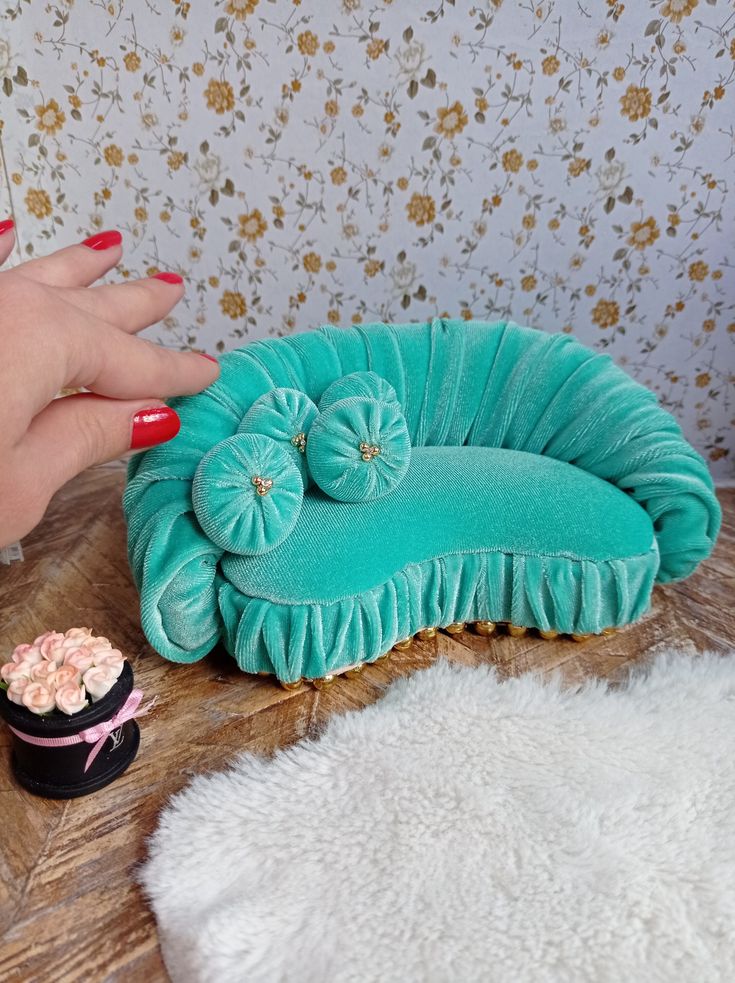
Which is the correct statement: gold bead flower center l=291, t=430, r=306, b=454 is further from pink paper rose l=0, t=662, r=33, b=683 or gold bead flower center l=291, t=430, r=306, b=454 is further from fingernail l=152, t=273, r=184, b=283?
pink paper rose l=0, t=662, r=33, b=683

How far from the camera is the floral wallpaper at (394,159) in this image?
1.90 metres

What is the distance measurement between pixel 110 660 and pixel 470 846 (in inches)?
22.1

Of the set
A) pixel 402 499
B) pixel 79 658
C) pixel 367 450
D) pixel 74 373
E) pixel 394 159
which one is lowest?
pixel 79 658

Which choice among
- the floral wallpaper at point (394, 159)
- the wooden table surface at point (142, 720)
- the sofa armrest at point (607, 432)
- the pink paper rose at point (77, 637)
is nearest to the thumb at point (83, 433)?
the pink paper rose at point (77, 637)

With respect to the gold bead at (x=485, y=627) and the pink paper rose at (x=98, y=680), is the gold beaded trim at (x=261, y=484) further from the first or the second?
the gold bead at (x=485, y=627)

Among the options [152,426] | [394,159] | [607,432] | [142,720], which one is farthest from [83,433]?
[394,159]

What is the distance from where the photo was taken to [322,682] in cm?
130

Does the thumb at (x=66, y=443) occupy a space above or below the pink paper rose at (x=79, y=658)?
above

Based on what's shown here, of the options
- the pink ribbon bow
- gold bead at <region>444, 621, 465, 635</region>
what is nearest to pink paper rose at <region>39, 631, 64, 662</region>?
the pink ribbon bow

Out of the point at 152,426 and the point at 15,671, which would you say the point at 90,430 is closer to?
the point at 152,426

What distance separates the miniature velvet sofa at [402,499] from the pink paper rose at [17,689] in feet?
0.75

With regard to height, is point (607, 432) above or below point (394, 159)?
below

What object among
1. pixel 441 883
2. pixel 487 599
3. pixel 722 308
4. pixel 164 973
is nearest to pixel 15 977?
pixel 164 973

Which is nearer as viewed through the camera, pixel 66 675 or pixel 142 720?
pixel 66 675
